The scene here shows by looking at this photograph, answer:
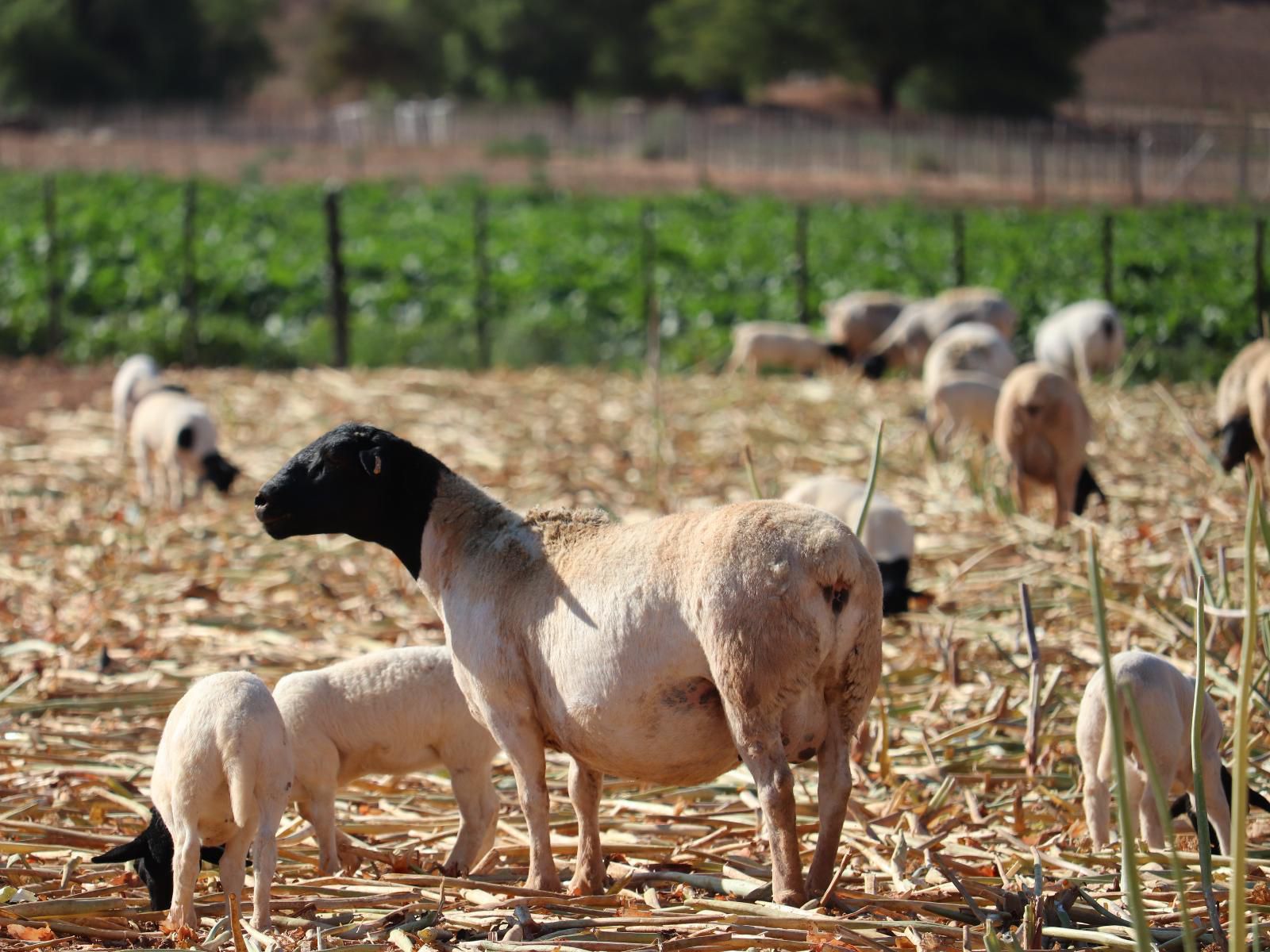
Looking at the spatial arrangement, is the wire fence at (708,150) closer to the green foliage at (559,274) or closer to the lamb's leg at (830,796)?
the green foliage at (559,274)

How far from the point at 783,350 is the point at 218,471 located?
35.6 feet

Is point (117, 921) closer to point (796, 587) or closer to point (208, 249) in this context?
point (796, 587)

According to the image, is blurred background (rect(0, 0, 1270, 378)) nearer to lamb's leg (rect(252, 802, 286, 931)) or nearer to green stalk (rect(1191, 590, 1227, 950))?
green stalk (rect(1191, 590, 1227, 950))

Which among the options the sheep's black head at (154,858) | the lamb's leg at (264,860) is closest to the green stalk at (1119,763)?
the lamb's leg at (264,860)

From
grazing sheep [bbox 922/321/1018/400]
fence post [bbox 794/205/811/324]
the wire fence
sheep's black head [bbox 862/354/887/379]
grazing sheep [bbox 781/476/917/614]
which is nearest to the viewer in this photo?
grazing sheep [bbox 781/476/917/614]

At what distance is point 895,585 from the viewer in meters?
8.56

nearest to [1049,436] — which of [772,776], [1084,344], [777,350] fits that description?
[772,776]

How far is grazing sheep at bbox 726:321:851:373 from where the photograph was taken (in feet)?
72.3

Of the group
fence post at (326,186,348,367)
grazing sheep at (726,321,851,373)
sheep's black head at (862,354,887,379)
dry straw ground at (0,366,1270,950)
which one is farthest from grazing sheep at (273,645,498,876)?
fence post at (326,186,348,367)

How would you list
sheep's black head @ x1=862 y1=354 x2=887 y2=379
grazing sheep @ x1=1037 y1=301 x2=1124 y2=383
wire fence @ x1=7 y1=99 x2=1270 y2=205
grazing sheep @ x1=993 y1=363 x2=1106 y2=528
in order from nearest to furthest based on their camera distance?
grazing sheep @ x1=993 y1=363 x2=1106 y2=528 → grazing sheep @ x1=1037 y1=301 x2=1124 y2=383 → sheep's black head @ x1=862 y1=354 x2=887 y2=379 → wire fence @ x1=7 y1=99 x2=1270 y2=205

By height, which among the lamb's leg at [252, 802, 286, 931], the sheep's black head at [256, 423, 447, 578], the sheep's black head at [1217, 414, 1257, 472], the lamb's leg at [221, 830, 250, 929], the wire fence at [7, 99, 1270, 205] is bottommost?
the lamb's leg at [221, 830, 250, 929]

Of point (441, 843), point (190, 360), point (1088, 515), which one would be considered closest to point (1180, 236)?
point (190, 360)

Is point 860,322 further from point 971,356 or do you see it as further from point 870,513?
point 870,513

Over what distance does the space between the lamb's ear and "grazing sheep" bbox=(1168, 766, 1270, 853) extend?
3252mm
